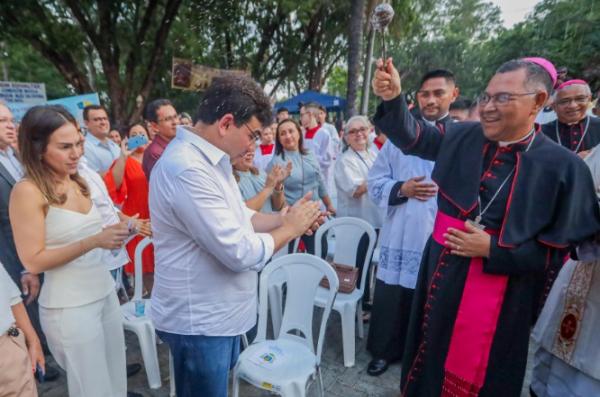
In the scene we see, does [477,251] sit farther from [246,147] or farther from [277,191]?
[277,191]

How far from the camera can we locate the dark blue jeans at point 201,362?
5.43 feet

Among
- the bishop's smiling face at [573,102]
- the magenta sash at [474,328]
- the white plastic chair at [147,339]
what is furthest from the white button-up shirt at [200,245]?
the bishop's smiling face at [573,102]

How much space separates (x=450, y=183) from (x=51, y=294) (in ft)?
6.97

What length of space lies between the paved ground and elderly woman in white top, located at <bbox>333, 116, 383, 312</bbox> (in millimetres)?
1068

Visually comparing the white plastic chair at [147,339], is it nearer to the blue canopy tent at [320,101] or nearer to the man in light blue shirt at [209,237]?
the man in light blue shirt at [209,237]

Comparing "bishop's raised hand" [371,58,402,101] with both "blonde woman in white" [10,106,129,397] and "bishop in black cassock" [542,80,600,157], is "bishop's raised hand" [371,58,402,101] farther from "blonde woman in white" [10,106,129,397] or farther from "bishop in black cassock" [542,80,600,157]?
"bishop in black cassock" [542,80,600,157]

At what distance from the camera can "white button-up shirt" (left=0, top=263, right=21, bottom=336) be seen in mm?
1446

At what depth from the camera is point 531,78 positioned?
169 centimetres

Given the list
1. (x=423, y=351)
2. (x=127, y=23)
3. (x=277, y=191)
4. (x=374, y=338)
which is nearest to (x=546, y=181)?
(x=423, y=351)

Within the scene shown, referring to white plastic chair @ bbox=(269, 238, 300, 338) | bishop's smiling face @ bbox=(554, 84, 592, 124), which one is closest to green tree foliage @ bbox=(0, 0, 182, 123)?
white plastic chair @ bbox=(269, 238, 300, 338)

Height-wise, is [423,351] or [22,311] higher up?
[22,311]

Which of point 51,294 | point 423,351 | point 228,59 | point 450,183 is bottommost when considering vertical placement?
point 423,351

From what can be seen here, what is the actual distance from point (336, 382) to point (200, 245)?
6.57ft

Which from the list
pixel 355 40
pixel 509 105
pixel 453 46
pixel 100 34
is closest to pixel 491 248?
pixel 509 105
